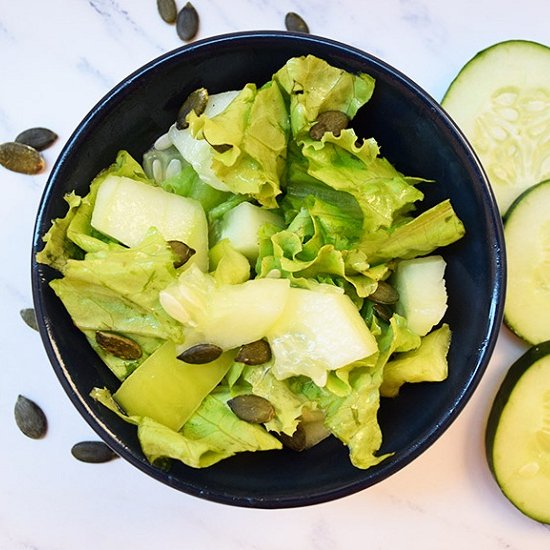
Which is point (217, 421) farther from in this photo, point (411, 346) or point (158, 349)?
point (411, 346)

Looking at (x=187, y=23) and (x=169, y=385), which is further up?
(x=187, y=23)

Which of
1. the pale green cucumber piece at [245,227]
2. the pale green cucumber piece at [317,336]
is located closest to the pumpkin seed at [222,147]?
the pale green cucumber piece at [245,227]

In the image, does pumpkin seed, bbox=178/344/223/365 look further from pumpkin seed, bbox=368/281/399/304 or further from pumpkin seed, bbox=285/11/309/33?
pumpkin seed, bbox=285/11/309/33

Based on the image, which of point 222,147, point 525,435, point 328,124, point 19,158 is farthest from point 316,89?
point 525,435

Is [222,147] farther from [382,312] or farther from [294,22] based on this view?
[294,22]

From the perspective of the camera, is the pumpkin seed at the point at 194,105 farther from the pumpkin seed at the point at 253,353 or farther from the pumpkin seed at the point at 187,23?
the pumpkin seed at the point at 253,353

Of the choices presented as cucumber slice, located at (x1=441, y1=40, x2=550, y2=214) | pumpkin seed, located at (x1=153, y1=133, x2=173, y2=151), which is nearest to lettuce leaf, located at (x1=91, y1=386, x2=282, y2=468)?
pumpkin seed, located at (x1=153, y1=133, x2=173, y2=151)

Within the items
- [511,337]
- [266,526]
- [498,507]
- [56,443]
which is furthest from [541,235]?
[56,443]
